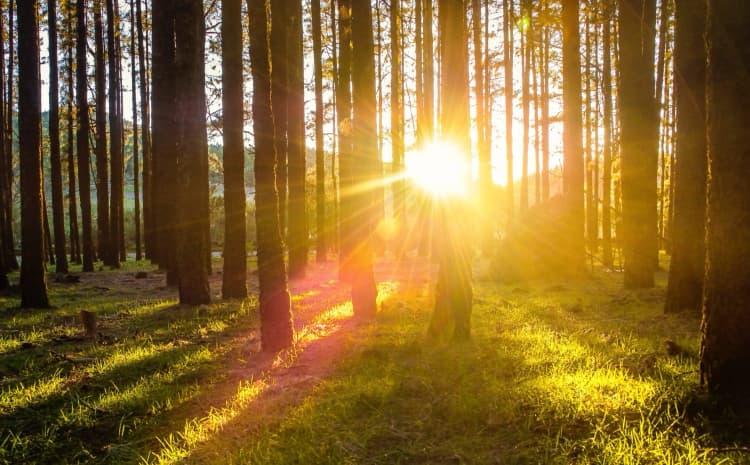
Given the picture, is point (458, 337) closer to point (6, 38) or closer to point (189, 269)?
point (189, 269)

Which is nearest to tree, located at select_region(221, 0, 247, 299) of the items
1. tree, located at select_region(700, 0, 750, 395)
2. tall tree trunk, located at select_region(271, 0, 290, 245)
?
tall tree trunk, located at select_region(271, 0, 290, 245)

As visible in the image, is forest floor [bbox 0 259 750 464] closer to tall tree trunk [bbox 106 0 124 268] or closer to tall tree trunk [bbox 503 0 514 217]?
tall tree trunk [bbox 503 0 514 217]

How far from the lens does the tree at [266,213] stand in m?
6.42

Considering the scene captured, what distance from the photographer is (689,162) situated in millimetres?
7375

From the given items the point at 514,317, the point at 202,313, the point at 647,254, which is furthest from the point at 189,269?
the point at 647,254

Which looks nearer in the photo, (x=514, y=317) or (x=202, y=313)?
(x=514, y=317)

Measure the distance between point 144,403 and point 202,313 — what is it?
5.04 metres

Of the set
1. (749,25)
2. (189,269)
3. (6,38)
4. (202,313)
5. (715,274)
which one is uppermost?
(6,38)

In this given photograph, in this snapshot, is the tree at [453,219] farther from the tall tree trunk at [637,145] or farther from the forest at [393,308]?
the tall tree trunk at [637,145]

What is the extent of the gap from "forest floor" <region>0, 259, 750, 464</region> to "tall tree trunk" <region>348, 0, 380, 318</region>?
682 millimetres

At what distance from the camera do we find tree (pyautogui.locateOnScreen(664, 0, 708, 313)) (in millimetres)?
7070

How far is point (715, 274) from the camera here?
3773mm

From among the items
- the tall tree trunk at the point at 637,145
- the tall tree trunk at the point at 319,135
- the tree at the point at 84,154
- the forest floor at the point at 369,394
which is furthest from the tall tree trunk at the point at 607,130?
the tree at the point at 84,154

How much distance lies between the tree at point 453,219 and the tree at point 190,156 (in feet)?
20.5
